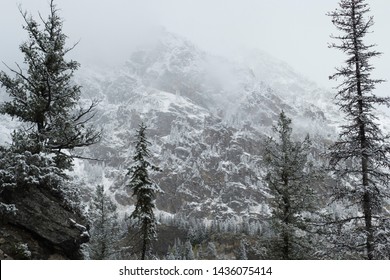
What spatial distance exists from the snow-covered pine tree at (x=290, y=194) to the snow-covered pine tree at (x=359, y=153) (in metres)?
4.60

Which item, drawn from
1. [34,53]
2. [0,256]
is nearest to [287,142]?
[34,53]

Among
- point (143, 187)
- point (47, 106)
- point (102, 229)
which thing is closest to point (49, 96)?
point (47, 106)

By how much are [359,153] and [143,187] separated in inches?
633

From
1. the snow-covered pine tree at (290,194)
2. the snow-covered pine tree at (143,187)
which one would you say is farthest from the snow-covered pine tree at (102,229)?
the snow-covered pine tree at (290,194)

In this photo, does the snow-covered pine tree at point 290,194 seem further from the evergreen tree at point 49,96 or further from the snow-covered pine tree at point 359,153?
the evergreen tree at point 49,96

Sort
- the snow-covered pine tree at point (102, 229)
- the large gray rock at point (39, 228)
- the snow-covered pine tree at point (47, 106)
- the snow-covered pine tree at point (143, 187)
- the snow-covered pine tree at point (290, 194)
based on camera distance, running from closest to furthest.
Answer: the large gray rock at point (39, 228) → the snow-covered pine tree at point (47, 106) → the snow-covered pine tree at point (290, 194) → the snow-covered pine tree at point (143, 187) → the snow-covered pine tree at point (102, 229)

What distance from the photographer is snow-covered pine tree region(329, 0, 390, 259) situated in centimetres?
1560

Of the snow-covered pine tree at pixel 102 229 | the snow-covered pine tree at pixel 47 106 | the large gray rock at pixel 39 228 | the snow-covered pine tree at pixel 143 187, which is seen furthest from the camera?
the snow-covered pine tree at pixel 102 229

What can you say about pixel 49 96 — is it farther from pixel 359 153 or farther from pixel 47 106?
pixel 359 153

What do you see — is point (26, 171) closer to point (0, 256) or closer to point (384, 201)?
point (0, 256)

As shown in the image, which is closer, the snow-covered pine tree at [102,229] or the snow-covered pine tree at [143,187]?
the snow-covered pine tree at [143,187]

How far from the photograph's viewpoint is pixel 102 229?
118 ft

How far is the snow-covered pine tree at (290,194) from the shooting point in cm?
2191
